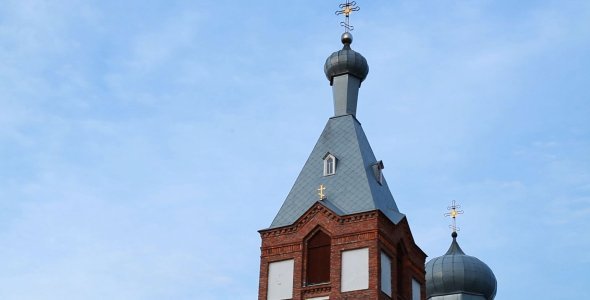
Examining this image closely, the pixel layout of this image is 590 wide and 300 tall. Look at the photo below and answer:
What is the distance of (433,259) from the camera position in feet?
177

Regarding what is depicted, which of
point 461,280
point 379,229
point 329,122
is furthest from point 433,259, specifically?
point 379,229

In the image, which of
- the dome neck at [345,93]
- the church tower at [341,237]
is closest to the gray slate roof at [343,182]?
the church tower at [341,237]

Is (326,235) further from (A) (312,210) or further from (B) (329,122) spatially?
(B) (329,122)

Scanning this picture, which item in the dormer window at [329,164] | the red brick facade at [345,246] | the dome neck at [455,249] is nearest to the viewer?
the red brick facade at [345,246]

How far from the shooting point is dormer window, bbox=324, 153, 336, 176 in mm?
42281

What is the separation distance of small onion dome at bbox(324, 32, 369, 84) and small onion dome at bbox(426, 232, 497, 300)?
35.9 ft

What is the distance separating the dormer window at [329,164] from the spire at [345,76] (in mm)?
2788

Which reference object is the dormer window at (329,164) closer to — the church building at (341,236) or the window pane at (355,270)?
the church building at (341,236)

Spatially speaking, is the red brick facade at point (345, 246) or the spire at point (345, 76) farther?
the spire at point (345, 76)

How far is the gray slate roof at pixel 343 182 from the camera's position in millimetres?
40656

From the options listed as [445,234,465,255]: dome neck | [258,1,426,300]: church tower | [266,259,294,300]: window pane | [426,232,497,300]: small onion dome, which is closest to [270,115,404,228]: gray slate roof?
[258,1,426,300]: church tower

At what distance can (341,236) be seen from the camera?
3956 cm

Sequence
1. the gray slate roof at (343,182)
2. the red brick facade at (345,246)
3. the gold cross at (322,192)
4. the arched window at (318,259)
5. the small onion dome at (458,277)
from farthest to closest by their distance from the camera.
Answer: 1. the small onion dome at (458,277)
2. the gold cross at (322,192)
3. the gray slate roof at (343,182)
4. the arched window at (318,259)
5. the red brick facade at (345,246)

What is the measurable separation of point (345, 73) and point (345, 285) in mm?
10099
